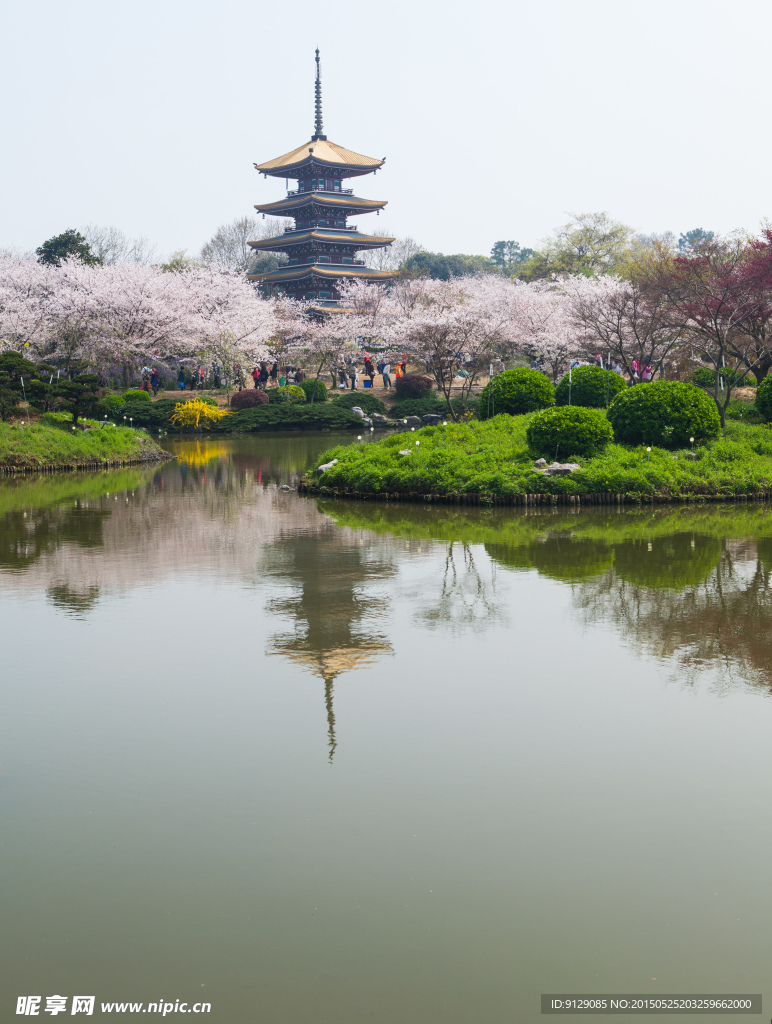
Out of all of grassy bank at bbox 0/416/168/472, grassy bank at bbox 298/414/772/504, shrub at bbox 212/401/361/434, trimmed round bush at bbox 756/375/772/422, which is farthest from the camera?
shrub at bbox 212/401/361/434

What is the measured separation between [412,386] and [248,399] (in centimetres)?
918

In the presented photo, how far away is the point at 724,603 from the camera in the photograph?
31.9 ft

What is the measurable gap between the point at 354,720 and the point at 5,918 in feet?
9.08

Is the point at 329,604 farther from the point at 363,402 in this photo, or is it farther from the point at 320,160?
the point at 320,160

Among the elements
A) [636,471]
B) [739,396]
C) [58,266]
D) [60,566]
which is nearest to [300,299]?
[58,266]

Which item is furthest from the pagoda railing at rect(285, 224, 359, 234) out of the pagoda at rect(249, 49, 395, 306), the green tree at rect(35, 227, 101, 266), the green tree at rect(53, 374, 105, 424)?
the green tree at rect(53, 374, 105, 424)

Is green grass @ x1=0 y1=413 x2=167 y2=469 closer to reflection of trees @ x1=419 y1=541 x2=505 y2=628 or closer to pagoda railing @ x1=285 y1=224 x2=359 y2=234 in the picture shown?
reflection of trees @ x1=419 y1=541 x2=505 y2=628

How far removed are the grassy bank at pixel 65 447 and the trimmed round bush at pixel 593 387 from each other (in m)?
12.9

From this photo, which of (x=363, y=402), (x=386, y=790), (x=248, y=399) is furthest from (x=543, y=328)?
(x=386, y=790)

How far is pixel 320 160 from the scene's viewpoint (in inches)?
2399

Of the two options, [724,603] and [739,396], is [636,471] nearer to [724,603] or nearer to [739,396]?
[724,603]

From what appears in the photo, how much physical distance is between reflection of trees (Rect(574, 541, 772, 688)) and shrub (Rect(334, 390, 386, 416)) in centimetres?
3628

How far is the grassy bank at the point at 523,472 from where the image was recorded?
17.3 metres

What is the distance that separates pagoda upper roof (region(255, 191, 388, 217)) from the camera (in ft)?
200
